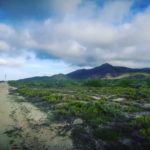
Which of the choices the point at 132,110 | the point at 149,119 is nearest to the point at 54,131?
the point at 149,119

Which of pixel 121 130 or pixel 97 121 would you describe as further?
pixel 97 121

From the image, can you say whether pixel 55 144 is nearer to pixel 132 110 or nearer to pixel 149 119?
pixel 149 119

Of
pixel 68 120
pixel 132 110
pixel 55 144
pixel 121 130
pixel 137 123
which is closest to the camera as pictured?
pixel 55 144

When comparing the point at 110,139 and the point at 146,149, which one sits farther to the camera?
the point at 110,139

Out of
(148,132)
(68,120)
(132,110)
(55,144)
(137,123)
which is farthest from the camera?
(132,110)

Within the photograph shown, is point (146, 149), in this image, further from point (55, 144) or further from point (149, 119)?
point (149, 119)

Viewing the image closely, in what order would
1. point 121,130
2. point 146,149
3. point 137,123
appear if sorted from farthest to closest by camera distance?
point 137,123 < point 121,130 < point 146,149

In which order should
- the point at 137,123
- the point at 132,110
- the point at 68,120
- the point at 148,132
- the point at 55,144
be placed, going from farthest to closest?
the point at 132,110 → the point at 68,120 → the point at 137,123 → the point at 148,132 → the point at 55,144

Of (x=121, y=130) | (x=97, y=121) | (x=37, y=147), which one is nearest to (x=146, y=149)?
(x=121, y=130)
